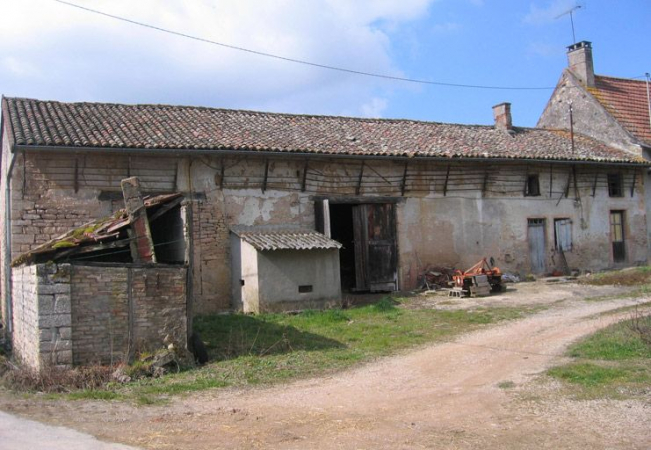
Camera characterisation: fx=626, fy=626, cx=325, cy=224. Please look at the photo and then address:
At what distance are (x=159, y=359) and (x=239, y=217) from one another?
273 inches

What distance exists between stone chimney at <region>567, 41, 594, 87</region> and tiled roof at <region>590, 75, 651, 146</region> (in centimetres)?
50

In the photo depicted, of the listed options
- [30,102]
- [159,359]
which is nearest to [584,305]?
[159,359]

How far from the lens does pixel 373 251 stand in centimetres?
1733

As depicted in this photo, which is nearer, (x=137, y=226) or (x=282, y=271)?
(x=137, y=226)

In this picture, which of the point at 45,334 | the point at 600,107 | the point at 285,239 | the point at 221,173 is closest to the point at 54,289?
the point at 45,334

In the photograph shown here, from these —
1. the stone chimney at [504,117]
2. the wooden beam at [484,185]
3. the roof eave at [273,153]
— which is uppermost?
the stone chimney at [504,117]

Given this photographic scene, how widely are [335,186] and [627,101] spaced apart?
1452 centimetres

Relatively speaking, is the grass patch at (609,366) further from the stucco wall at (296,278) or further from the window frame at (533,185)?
the window frame at (533,185)

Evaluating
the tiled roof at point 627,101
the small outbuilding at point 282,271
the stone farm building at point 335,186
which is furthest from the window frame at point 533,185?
the small outbuilding at point 282,271

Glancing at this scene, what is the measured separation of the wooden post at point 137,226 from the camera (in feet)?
33.2

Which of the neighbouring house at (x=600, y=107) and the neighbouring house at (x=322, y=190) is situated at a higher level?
the neighbouring house at (x=600, y=107)

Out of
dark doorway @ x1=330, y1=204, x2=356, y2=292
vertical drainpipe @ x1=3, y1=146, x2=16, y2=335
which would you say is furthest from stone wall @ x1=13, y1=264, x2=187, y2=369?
dark doorway @ x1=330, y1=204, x2=356, y2=292

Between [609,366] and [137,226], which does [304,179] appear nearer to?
[137,226]

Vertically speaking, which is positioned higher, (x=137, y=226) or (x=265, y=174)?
(x=265, y=174)
